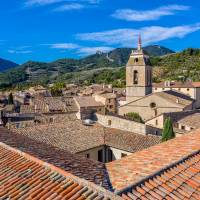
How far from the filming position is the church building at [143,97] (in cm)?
4094

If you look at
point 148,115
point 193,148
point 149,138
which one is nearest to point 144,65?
point 148,115

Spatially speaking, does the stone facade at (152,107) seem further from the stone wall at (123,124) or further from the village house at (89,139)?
the village house at (89,139)

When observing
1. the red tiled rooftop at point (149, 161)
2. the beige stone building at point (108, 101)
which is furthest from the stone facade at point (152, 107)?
the red tiled rooftop at point (149, 161)

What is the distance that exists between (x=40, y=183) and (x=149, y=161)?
3.28m

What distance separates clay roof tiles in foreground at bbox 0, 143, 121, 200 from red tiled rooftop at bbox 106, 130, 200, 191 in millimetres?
787

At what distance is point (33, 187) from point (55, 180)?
49 cm

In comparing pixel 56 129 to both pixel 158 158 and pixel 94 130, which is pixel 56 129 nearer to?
pixel 94 130

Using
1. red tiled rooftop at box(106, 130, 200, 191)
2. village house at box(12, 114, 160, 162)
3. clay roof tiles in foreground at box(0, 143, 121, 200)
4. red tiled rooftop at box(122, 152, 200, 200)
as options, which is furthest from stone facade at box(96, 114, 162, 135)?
clay roof tiles in foreground at box(0, 143, 121, 200)

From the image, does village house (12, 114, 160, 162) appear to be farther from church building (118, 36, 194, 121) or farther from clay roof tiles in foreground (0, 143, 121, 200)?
church building (118, 36, 194, 121)

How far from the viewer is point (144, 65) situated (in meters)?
43.1

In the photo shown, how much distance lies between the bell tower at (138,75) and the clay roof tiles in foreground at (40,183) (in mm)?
37107

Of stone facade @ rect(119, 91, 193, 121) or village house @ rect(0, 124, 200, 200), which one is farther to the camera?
stone facade @ rect(119, 91, 193, 121)

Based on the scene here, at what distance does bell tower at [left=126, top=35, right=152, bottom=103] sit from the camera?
43.4 metres

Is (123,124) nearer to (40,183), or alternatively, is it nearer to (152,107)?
(152,107)
